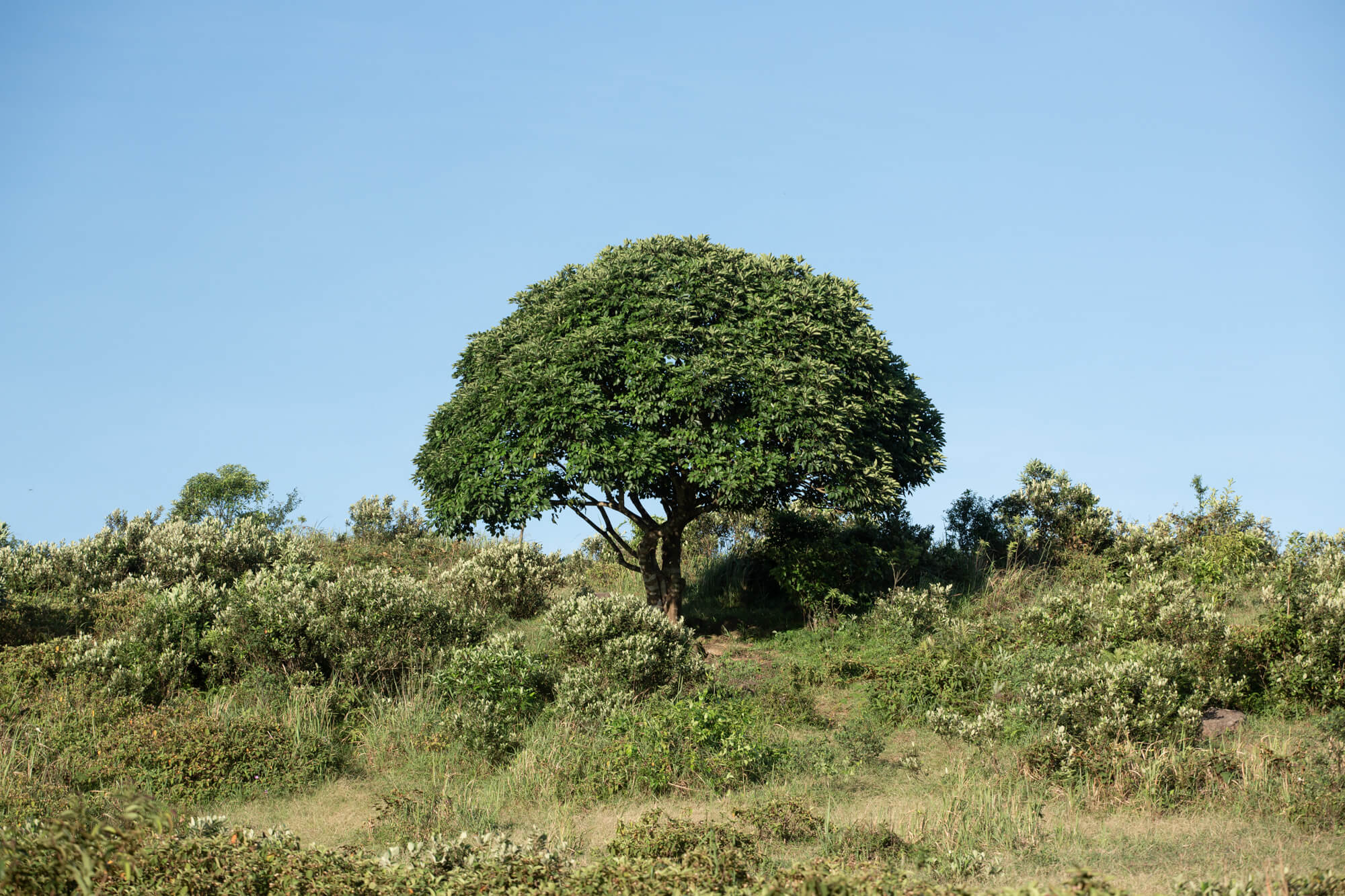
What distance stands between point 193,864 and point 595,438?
11.3m

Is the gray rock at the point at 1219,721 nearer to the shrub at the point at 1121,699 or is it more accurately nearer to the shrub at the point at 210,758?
the shrub at the point at 1121,699

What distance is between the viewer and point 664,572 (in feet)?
67.7

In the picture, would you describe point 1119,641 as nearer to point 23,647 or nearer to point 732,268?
point 732,268

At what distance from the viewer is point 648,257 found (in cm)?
1969

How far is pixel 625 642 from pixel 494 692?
2292mm

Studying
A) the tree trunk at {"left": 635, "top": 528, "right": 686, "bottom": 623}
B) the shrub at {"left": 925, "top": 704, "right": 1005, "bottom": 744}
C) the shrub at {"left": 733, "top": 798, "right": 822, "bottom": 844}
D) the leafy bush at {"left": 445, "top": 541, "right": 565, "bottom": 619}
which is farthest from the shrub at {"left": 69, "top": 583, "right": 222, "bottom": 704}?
the shrub at {"left": 925, "top": 704, "right": 1005, "bottom": 744}

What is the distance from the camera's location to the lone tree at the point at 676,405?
58.4ft

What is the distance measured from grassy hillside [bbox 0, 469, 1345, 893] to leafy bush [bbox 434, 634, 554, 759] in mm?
64

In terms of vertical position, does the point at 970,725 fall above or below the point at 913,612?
below

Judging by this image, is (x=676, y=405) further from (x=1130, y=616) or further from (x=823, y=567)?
(x=1130, y=616)

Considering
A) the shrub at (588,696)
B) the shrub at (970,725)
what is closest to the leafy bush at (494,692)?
the shrub at (588,696)

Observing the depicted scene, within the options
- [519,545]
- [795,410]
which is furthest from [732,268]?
[519,545]

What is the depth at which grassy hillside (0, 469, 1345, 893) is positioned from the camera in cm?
803

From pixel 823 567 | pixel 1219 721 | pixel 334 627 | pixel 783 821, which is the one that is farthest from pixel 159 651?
pixel 1219 721
